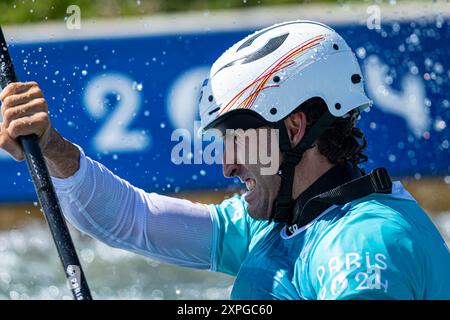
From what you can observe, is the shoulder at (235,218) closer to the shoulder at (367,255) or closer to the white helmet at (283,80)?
the white helmet at (283,80)

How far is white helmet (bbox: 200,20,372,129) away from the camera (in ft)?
11.2

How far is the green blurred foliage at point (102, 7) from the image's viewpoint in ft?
29.2

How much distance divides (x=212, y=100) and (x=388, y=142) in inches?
145

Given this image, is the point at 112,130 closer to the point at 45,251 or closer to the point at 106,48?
the point at 106,48

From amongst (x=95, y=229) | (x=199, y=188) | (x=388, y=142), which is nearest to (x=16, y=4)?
(x=199, y=188)

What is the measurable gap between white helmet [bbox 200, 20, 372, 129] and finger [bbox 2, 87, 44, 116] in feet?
2.00

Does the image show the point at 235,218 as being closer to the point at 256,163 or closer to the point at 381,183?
the point at 256,163

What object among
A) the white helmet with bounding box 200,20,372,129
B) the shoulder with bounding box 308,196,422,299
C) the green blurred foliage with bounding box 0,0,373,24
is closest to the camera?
the shoulder with bounding box 308,196,422,299

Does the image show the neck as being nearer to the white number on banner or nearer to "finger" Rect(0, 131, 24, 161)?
"finger" Rect(0, 131, 24, 161)

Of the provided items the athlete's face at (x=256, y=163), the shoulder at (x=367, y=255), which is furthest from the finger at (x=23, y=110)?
the shoulder at (x=367, y=255)

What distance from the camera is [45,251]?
7.35 metres

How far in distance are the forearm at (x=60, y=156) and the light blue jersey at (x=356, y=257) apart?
745 mm

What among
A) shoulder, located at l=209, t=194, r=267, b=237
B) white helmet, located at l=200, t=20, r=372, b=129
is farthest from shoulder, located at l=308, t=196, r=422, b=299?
shoulder, located at l=209, t=194, r=267, b=237

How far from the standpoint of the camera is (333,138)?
11.3 ft
